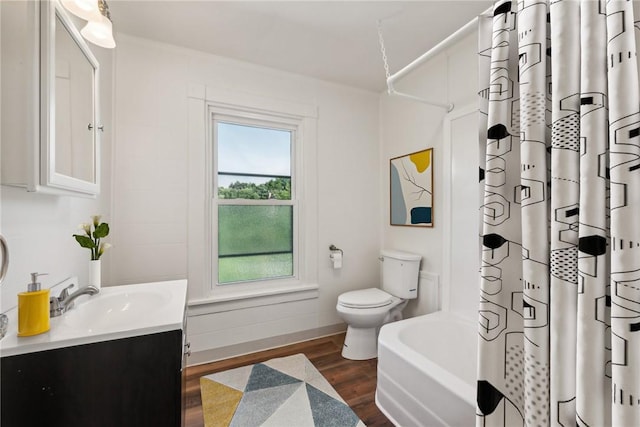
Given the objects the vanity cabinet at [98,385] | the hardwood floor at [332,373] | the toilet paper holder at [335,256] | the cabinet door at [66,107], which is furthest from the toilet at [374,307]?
the cabinet door at [66,107]

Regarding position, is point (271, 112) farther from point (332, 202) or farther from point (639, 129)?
point (639, 129)

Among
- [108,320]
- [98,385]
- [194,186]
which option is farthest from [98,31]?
[98,385]

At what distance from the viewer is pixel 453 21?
5.85ft

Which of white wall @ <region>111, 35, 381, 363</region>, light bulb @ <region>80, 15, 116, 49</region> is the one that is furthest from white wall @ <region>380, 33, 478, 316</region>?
light bulb @ <region>80, 15, 116, 49</region>

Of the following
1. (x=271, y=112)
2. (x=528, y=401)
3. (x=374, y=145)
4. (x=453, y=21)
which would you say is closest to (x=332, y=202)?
(x=374, y=145)

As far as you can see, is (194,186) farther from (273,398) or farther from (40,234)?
(273,398)

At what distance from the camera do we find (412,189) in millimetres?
2426

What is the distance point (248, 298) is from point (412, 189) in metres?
1.67

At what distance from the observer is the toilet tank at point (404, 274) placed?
2303mm

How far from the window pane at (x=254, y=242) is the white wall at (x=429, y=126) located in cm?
102

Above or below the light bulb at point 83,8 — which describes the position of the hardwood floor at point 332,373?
below

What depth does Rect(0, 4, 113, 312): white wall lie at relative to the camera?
934 millimetres

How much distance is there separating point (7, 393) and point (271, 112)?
2165 millimetres

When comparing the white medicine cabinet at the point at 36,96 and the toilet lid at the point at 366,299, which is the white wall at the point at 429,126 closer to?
the toilet lid at the point at 366,299
